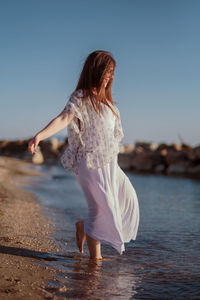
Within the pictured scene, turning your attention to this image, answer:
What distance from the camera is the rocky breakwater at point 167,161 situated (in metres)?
23.3

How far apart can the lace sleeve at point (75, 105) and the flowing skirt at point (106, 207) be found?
407 millimetres

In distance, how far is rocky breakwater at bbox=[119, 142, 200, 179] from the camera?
2331 cm

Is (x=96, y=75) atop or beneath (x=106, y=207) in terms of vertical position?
atop

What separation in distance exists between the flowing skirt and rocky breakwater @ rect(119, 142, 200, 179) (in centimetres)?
1784

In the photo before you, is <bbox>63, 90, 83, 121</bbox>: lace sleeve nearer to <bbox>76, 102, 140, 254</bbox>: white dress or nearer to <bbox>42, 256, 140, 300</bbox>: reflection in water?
<bbox>76, 102, 140, 254</bbox>: white dress

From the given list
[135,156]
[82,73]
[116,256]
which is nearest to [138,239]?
[116,256]

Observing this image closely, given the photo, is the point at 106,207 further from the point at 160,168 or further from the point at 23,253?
the point at 160,168

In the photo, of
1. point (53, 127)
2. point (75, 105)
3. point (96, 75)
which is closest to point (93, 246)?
point (53, 127)

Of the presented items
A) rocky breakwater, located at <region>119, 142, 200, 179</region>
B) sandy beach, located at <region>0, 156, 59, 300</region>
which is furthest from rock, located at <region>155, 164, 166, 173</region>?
sandy beach, located at <region>0, 156, 59, 300</region>

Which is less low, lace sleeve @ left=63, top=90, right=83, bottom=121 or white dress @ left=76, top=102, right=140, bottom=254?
lace sleeve @ left=63, top=90, right=83, bottom=121

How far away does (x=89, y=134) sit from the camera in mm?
3369

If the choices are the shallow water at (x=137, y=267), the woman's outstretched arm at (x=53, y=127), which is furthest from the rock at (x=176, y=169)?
the woman's outstretched arm at (x=53, y=127)

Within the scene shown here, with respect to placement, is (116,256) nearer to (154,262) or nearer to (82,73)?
(154,262)

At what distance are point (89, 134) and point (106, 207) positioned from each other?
0.66 metres
